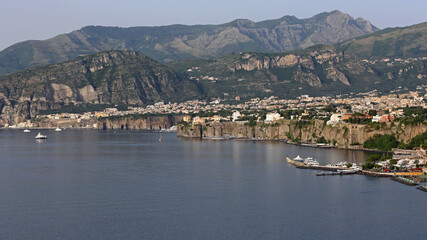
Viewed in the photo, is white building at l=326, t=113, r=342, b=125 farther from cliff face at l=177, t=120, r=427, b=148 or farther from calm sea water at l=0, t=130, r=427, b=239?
calm sea water at l=0, t=130, r=427, b=239

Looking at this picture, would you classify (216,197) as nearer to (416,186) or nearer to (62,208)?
(62,208)

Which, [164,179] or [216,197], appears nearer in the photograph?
[216,197]

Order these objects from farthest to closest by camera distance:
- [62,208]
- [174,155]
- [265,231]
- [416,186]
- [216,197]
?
[174,155]
[416,186]
[216,197]
[62,208]
[265,231]

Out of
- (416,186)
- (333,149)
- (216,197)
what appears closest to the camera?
(216,197)

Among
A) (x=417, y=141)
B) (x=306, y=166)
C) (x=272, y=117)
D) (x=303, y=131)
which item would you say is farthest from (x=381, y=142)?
(x=272, y=117)

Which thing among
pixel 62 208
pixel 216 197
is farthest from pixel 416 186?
pixel 62 208
